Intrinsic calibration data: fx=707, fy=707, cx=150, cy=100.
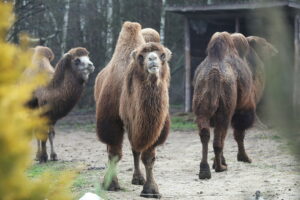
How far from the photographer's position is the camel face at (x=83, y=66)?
36.8 ft

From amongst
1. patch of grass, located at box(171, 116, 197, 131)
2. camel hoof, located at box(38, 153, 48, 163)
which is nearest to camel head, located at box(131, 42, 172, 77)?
camel hoof, located at box(38, 153, 48, 163)

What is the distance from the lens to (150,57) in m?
6.96

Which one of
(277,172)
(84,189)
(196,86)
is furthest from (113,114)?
(277,172)

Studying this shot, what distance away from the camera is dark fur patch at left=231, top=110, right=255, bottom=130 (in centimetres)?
1035

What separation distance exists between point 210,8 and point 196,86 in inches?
346

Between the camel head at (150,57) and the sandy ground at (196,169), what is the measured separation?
1289 millimetres

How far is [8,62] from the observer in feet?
3.61

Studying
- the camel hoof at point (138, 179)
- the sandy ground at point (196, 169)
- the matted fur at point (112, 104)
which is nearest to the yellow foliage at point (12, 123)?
the sandy ground at point (196, 169)

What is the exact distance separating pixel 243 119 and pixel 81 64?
2.74m

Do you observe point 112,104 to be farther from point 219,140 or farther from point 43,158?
point 43,158

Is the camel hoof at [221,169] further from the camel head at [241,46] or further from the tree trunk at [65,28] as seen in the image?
the tree trunk at [65,28]

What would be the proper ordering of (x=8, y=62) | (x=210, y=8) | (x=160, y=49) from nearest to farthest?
(x=8, y=62) → (x=160, y=49) → (x=210, y=8)

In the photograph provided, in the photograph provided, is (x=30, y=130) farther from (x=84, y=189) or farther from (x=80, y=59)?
(x=80, y=59)

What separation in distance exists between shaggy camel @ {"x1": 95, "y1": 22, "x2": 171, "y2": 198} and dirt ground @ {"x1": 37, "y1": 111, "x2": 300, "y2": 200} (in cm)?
54
